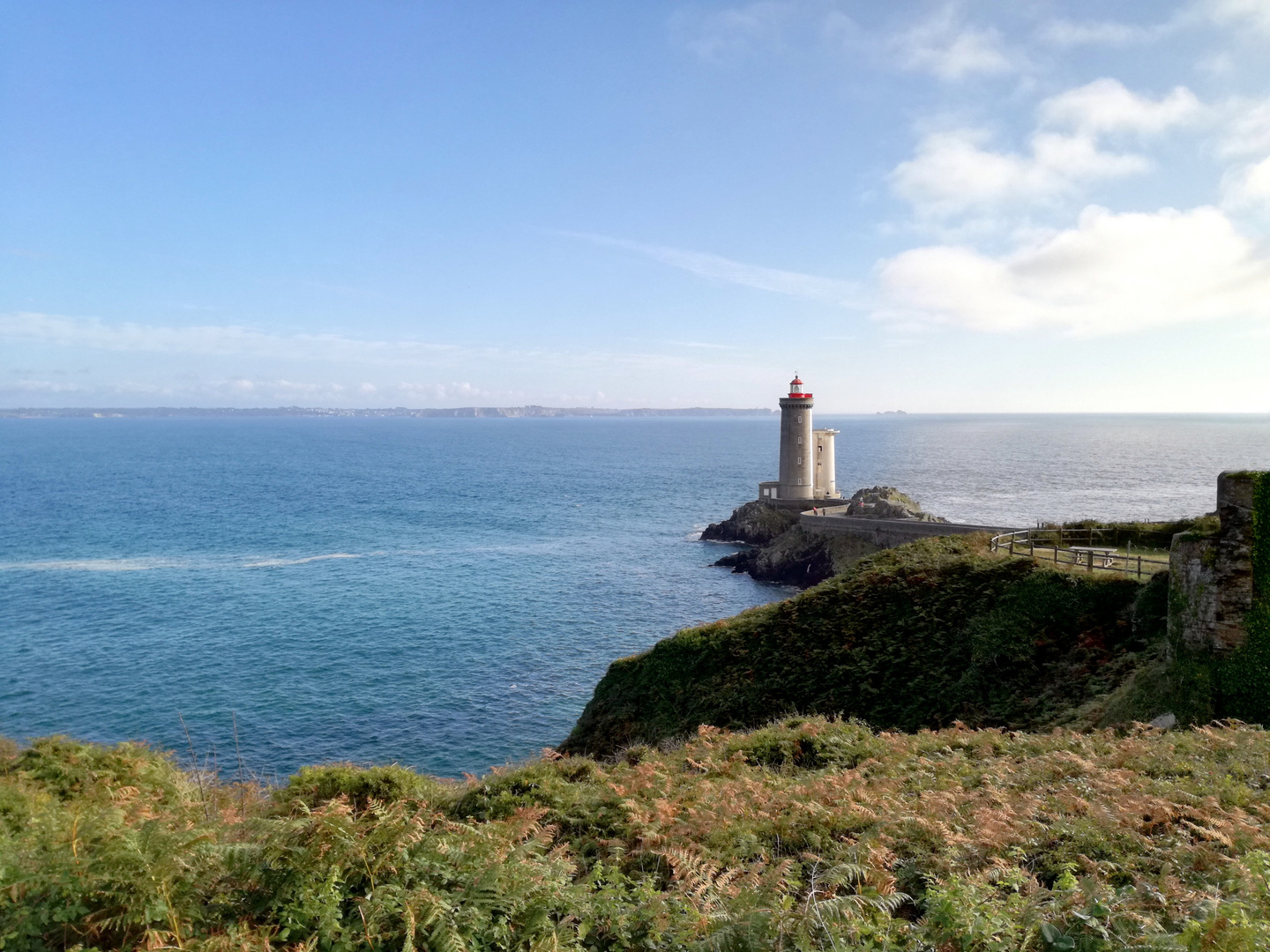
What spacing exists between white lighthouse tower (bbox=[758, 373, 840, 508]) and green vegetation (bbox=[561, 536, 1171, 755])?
37.0 meters

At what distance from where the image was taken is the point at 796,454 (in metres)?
63.1

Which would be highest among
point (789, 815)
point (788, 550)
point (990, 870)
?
point (990, 870)

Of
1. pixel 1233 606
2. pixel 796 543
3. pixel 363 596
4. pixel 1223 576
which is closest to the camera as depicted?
pixel 1233 606

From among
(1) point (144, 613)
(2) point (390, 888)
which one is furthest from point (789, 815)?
(1) point (144, 613)

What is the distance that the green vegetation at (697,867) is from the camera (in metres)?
5.09

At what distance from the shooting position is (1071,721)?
15359 mm

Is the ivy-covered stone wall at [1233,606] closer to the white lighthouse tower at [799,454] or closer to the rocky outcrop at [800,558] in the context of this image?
the rocky outcrop at [800,558]

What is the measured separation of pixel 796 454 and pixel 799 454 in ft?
0.73

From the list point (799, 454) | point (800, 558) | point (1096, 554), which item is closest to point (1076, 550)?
point (1096, 554)

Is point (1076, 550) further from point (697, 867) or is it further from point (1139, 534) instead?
point (697, 867)

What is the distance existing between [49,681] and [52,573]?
25.8 meters

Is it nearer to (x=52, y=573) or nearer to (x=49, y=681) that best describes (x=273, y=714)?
(x=49, y=681)

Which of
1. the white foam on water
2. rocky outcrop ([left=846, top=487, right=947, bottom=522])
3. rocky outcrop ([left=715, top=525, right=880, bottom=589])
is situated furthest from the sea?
rocky outcrop ([left=846, top=487, right=947, bottom=522])

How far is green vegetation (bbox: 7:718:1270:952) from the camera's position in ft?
16.7
